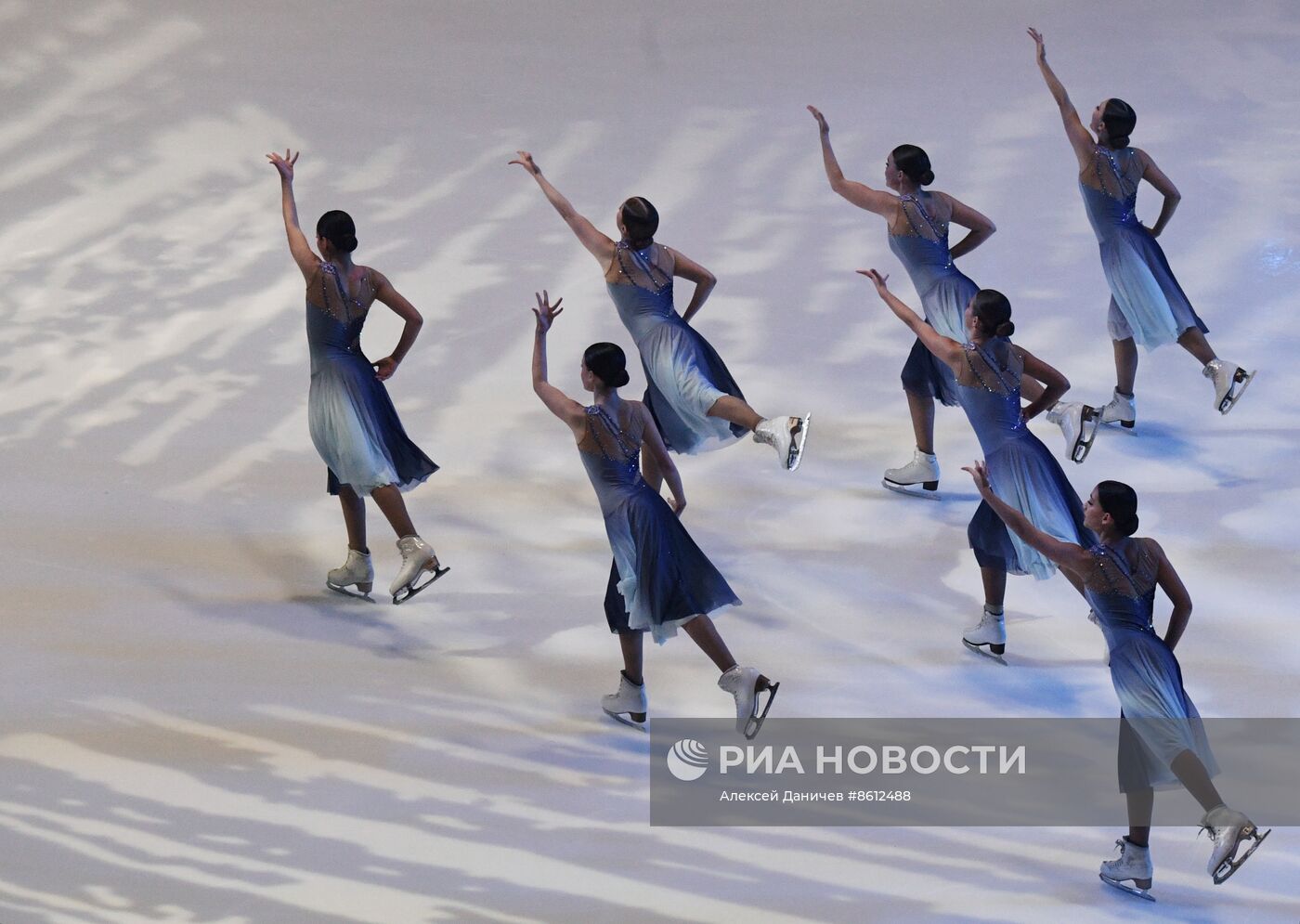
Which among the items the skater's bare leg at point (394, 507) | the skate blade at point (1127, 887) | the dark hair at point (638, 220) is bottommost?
the skate blade at point (1127, 887)

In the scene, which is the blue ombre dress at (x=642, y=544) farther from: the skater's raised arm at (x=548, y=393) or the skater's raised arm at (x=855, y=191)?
the skater's raised arm at (x=855, y=191)

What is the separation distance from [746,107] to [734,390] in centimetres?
476

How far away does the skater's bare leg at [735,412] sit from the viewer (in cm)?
587

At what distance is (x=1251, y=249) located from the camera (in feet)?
28.7

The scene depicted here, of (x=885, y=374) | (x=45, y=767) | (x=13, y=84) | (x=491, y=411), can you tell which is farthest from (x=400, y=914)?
(x=13, y=84)

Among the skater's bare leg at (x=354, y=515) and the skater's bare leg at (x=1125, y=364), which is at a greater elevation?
the skater's bare leg at (x=1125, y=364)

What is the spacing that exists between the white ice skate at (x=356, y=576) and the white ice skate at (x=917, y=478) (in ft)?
6.42

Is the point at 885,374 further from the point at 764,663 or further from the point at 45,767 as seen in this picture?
the point at 45,767

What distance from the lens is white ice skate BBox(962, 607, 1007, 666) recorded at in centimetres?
564

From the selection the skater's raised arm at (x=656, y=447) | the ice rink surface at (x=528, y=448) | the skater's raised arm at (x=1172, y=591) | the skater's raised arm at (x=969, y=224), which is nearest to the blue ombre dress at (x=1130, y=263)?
the ice rink surface at (x=528, y=448)

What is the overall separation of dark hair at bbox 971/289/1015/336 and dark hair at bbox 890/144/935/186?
1101 mm

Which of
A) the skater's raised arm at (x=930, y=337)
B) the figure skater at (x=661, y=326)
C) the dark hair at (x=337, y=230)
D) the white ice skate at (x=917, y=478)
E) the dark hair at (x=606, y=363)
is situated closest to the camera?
the dark hair at (x=606, y=363)

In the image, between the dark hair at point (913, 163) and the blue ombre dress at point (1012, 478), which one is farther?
the dark hair at point (913, 163)

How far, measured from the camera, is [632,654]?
17.5ft
